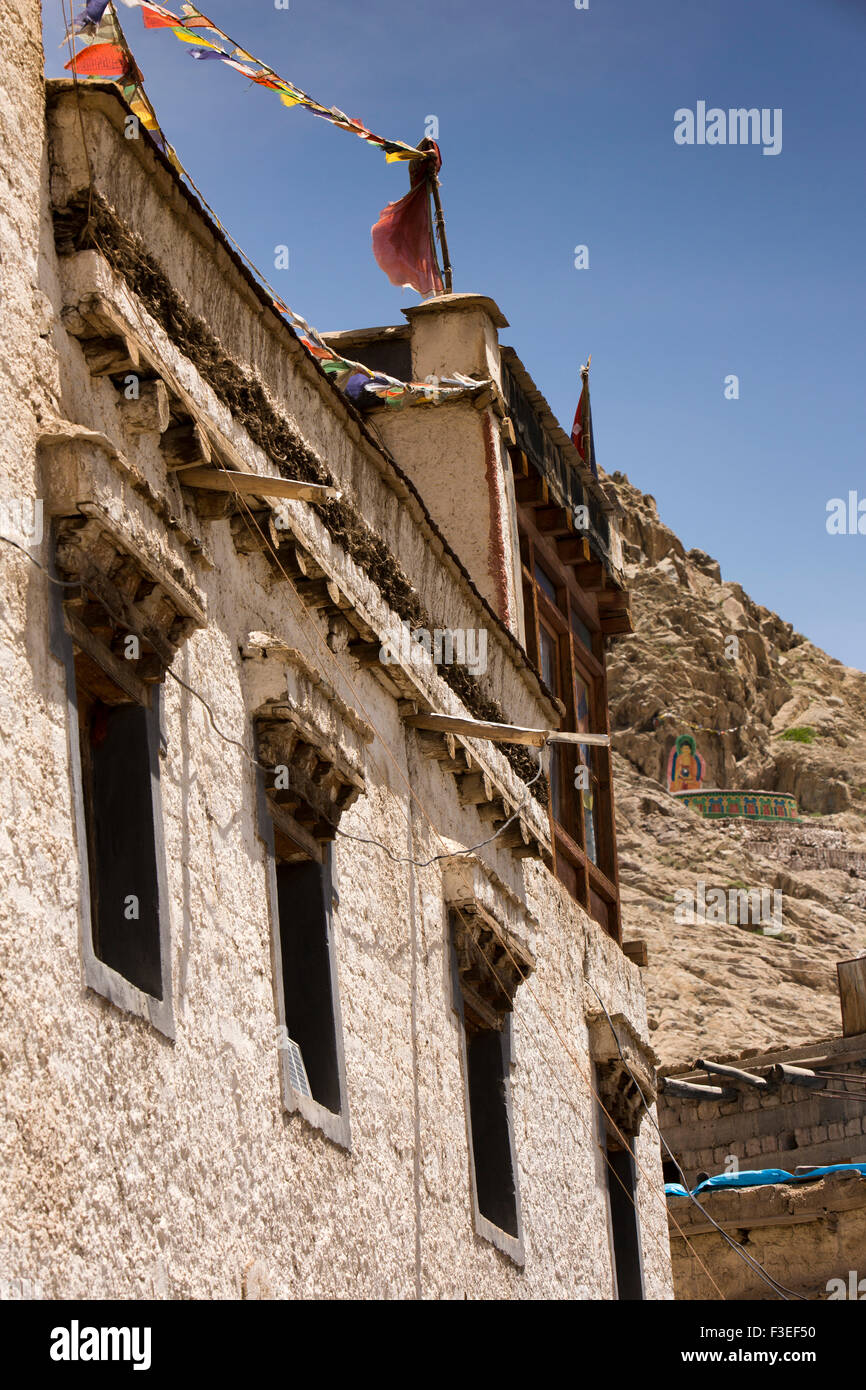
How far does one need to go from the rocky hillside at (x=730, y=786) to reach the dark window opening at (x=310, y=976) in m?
28.2

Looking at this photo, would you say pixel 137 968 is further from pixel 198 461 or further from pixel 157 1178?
pixel 198 461

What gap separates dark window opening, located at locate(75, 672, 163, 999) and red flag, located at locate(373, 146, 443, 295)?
857cm

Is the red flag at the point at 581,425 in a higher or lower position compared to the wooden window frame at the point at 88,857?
higher

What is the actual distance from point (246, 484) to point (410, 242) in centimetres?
762

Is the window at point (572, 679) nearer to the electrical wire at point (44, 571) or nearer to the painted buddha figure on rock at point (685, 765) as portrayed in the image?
the electrical wire at point (44, 571)

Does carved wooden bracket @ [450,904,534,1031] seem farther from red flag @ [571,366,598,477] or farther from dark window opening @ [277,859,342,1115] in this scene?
red flag @ [571,366,598,477]

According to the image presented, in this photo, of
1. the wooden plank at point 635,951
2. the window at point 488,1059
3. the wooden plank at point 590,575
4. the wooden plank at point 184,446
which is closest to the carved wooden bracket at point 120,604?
the wooden plank at point 184,446

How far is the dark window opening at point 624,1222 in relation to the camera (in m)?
12.4

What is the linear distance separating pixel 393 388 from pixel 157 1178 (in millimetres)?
7287

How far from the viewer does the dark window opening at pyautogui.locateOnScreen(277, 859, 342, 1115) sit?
7613 mm

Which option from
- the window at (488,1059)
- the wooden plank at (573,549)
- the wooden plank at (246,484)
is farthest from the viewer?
the wooden plank at (573,549)

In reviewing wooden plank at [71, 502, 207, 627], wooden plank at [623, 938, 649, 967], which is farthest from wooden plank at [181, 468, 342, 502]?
wooden plank at [623, 938, 649, 967]

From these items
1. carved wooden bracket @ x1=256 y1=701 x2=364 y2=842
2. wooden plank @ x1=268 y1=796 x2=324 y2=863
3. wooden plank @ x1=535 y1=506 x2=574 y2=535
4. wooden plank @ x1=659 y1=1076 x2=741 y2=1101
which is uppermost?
wooden plank @ x1=535 y1=506 x2=574 y2=535
